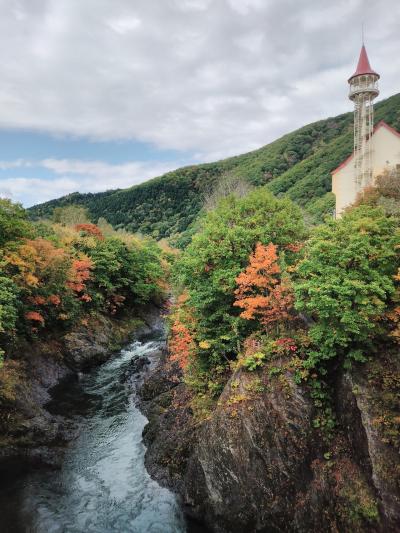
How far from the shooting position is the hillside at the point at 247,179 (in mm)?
88375

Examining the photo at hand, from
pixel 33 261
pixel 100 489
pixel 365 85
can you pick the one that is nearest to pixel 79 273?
pixel 33 261

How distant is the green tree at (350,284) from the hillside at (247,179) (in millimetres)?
51784

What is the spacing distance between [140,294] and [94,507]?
35159mm

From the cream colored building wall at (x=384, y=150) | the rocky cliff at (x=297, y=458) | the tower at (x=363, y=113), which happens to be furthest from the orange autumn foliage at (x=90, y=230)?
the rocky cliff at (x=297, y=458)

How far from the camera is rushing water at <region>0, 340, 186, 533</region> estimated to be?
57.4 feet

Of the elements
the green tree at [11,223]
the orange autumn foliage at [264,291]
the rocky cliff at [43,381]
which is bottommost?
the rocky cliff at [43,381]

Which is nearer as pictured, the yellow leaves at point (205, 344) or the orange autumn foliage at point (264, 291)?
the orange autumn foliage at point (264, 291)

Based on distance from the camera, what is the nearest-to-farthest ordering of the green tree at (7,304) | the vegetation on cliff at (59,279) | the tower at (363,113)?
the green tree at (7,304), the vegetation on cliff at (59,279), the tower at (363,113)

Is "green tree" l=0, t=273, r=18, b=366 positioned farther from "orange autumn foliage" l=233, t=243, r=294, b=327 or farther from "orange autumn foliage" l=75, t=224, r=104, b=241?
"orange autumn foliage" l=75, t=224, r=104, b=241

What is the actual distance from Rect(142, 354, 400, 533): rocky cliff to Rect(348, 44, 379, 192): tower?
25458 mm

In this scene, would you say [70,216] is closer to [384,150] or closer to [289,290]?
[384,150]

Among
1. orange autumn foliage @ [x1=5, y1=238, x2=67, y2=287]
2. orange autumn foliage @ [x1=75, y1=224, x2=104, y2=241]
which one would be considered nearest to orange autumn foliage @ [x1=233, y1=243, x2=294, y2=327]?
orange autumn foliage @ [x1=5, y1=238, x2=67, y2=287]

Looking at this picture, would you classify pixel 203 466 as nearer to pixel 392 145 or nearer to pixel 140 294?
pixel 392 145

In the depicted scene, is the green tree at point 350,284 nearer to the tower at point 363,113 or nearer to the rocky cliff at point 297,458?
the rocky cliff at point 297,458
